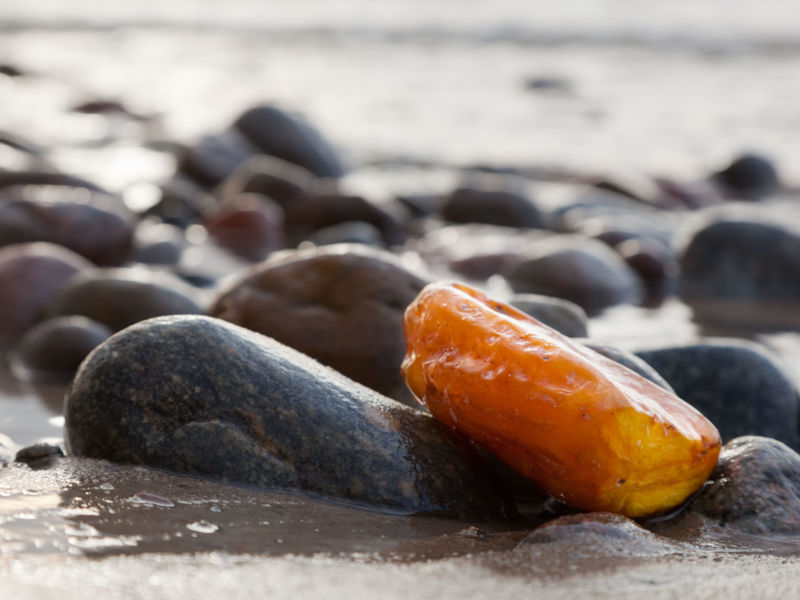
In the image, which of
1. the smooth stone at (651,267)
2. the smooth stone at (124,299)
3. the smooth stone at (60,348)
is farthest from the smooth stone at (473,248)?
the smooth stone at (60,348)

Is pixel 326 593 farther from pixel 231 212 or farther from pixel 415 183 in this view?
pixel 415 183

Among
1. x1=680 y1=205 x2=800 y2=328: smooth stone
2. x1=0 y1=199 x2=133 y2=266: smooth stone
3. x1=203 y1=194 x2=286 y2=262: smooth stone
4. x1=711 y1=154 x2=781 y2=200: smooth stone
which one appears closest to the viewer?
x1=0 y1=199 x2=133 y2=266: smooth stone

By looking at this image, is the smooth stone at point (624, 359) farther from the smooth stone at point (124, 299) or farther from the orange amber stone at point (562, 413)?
the smooth stone at point (124, 299)

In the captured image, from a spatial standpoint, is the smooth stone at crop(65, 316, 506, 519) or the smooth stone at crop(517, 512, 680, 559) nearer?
the smooth stone at crop(517, 512, 680, 559)

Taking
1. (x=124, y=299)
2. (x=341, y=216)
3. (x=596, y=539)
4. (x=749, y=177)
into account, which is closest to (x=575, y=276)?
(x=341, y=216)

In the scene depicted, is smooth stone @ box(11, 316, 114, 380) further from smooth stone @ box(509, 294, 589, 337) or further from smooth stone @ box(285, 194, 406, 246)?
smooth stone @ box(285, 194, 406, 246)

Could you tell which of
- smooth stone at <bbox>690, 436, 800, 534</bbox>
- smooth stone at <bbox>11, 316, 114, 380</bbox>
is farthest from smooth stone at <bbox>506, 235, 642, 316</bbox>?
smooth stone at <bbox>690, 436, 800, 534</bbox>
